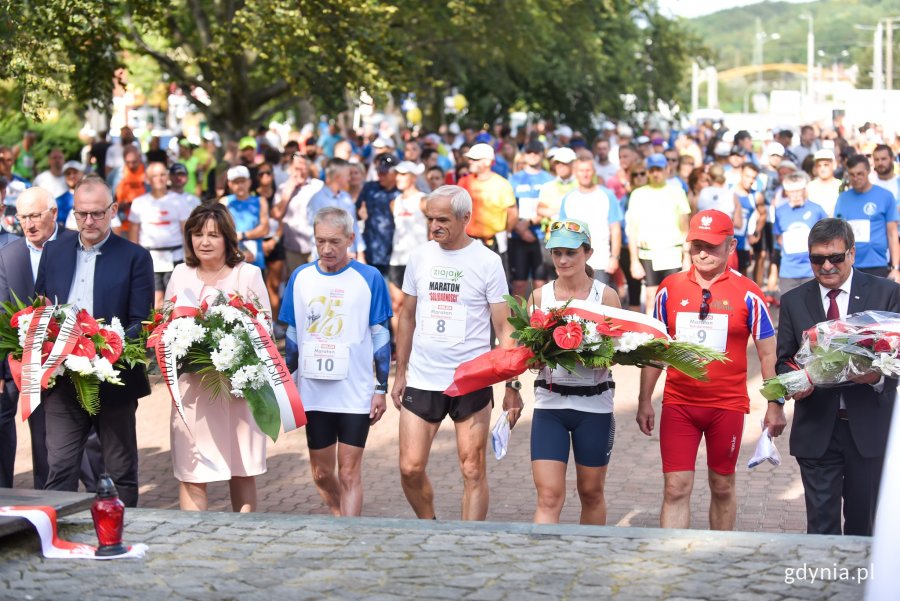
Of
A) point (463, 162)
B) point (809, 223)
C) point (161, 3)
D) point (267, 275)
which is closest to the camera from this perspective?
point (809, 223)

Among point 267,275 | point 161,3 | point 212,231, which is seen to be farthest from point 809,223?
point 161,3

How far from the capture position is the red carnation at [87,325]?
7352 mm

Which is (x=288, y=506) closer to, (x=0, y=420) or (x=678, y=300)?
(x=0, y=420)

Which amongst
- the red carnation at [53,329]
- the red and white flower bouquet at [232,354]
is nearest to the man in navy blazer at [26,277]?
the red carnation at [53,329]

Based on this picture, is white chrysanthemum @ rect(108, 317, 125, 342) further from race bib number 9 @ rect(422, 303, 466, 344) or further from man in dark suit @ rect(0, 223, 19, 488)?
race bib number 9 @ rect(422, 303, 466, 344)

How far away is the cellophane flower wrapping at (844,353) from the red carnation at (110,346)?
3379 mm

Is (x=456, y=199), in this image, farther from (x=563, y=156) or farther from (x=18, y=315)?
(x=563, y=156)

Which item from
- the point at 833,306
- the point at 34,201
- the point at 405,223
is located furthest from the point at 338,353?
the point at 405,223

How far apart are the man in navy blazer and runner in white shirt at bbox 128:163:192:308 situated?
226 inches

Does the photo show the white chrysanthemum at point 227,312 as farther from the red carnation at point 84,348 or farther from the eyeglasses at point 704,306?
the eyeglasses at point 704,306

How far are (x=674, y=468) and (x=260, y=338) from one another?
2.30 meters

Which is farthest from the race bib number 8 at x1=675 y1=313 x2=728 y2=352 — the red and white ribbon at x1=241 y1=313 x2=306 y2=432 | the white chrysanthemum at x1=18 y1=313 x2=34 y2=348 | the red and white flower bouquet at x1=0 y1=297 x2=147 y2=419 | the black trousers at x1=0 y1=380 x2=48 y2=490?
the black trousers at x1=0 y1=380 x2=48 y2=490

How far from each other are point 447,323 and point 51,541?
7.86 feet

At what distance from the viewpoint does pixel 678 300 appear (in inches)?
291
